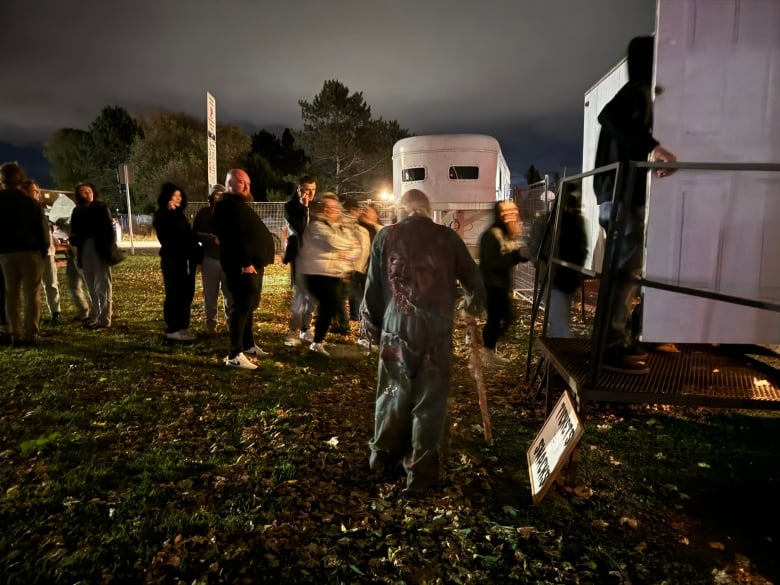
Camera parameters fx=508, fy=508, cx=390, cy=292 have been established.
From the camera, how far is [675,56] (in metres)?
3.04

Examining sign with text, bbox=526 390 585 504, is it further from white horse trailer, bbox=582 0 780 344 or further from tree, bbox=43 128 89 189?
tree, bbox=43 128 89 189

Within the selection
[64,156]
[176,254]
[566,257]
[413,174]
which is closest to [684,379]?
[566,257]

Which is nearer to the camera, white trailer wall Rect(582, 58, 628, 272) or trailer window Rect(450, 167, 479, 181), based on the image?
white trailer wall Rect(582, 58, 628, 272)

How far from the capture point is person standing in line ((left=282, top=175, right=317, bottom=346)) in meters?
6.45

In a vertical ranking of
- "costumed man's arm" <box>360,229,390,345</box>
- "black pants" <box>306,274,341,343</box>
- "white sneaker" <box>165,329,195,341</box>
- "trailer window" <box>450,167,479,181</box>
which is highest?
"trailer window" <box>450,167,479,181</box>

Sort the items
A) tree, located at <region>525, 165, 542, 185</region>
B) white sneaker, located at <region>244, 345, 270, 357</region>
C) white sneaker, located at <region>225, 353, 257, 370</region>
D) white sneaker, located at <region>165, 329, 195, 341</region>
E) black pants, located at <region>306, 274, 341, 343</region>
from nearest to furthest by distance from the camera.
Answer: white sneaker, located at <region>225, 353, 257, 370</region>, black pants, located at <region>306, 274, 341, 343</region>, white sneaker, located at <region>244, 345, 270, 357</region>, white sneaker, located at <region>165, 329, 195, 341</region>, tree, located at <region>525, 165, 542, 185</region>

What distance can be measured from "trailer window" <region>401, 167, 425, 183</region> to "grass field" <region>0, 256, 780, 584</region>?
10025 mm

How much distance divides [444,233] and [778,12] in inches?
91.3

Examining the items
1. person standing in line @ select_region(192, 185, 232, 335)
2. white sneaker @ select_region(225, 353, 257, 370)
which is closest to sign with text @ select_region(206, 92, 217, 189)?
person standing in line @ select_region(192, 185, 232, 335)

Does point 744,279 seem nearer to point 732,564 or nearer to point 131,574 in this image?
point 732,564

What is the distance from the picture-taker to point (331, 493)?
3.23 m

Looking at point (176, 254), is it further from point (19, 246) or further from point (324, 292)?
point (324, 292)

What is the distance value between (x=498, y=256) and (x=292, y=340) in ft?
9.47

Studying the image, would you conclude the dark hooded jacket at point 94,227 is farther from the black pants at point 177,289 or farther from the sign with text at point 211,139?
the sign with text at point 211,139
